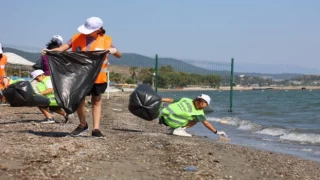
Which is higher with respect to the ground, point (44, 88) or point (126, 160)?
point (44, 88)

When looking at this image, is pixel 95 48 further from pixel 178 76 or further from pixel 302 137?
pixel 178 76

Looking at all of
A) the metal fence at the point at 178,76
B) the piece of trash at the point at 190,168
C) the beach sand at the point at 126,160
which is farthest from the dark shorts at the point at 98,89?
the metal fence at the point at 178,76

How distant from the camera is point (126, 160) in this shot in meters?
5.98

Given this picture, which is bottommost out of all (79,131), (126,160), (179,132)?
(179,132)

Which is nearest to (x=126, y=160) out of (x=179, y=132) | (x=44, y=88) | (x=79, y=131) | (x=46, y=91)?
(x=79, y=131)

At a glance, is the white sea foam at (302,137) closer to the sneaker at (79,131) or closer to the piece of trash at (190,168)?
the sneaker at (79,131)

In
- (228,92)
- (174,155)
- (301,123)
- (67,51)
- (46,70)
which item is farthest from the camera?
(228,92)

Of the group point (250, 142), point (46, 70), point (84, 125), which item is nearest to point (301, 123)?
point (250, 142)

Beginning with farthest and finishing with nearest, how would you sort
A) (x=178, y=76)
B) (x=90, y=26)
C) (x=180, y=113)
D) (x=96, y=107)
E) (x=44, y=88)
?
(x=178, y=76) < (x=44, y=88) < (x=180, y=113) < (x=96, y=107) < (x=90, y=26)

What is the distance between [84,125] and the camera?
7840mm

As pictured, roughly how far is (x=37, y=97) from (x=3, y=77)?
6.03 feet

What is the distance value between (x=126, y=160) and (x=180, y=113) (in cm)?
419

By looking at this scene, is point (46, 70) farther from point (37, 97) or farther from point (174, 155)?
point (174, 155)

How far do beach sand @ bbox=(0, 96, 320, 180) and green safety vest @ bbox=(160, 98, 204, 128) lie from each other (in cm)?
176
